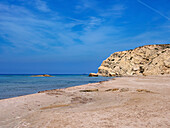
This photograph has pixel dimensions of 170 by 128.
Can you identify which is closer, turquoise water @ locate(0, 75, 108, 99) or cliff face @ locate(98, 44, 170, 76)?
turquoise water @ locate(0, 75, 108, 99)

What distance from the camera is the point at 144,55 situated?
80500mm

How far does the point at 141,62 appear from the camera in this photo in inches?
3127

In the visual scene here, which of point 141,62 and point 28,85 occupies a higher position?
point 141,62

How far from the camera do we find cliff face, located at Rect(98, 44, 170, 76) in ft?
214

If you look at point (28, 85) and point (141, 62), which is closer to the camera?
point (28, 85)

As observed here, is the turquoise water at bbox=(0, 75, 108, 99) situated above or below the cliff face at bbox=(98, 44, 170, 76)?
→ below

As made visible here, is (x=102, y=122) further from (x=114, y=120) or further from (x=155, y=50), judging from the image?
(x=155, y=50)

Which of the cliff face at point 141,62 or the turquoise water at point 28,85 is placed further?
the cliff face at point 141,62

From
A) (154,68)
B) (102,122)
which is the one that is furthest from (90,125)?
(154,68)

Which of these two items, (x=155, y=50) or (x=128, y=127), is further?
(x=155, y=50)

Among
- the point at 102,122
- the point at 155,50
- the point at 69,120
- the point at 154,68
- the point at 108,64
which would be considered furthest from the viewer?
the point at 108,64

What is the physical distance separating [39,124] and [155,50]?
83.7 metres

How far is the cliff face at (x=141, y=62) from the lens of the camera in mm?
65188

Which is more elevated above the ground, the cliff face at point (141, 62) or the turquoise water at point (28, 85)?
the cliff face at point (141, 62)
